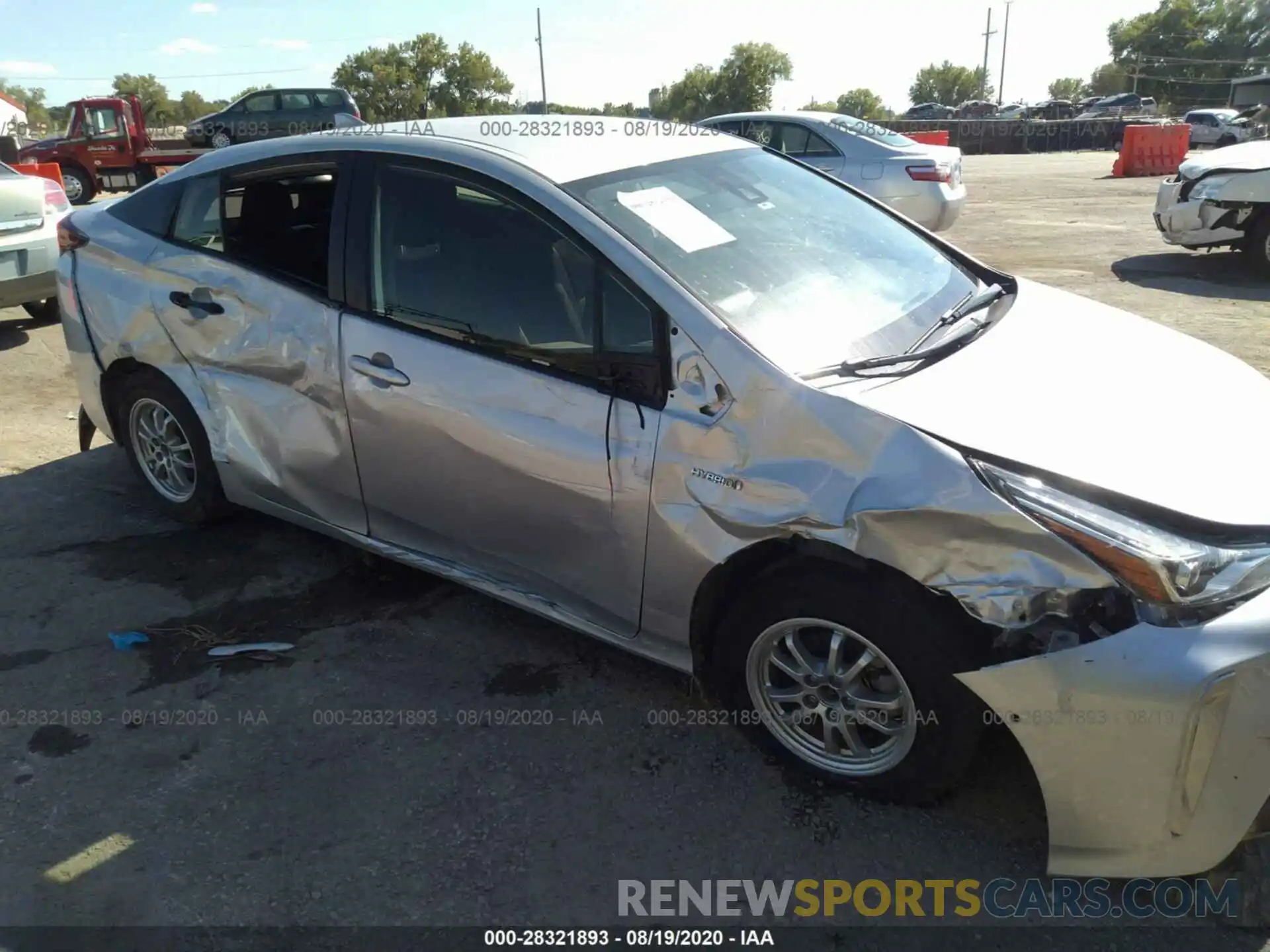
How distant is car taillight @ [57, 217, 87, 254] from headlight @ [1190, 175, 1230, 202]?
31.3 feet

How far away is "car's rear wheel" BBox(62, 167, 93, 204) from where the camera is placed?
66.4 ft

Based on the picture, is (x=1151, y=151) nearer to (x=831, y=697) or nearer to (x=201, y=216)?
(x=201, y=216)

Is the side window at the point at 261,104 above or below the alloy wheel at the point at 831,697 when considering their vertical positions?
above

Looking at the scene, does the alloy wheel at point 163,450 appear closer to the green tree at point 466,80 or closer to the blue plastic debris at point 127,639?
the blue plastic debris at point 127,639

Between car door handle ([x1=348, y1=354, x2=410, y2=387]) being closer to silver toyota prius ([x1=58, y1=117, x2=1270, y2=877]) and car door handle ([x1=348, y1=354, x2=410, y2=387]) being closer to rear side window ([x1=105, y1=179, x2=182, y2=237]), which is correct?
silver toyota prius ([x1=58, y1=117, x2=1270, y2=877])

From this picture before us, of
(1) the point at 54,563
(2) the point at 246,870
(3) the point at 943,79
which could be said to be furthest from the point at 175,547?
(3) the point at 943,79

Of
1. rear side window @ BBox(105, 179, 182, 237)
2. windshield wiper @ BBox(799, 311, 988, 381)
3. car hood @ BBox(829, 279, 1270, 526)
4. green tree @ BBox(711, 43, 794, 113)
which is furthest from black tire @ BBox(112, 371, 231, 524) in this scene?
green tree @ BBox(711, 43, 794, 113)

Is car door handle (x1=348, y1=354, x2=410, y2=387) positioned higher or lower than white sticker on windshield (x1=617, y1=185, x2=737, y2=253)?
lower

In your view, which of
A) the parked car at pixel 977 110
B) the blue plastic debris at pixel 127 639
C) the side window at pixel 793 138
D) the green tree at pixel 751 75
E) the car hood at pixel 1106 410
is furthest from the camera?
the green tree at pixel 751 75

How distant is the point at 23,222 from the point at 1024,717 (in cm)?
797

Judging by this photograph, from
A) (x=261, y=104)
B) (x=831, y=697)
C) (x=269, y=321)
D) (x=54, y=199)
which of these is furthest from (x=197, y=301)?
(x=261, y=104)

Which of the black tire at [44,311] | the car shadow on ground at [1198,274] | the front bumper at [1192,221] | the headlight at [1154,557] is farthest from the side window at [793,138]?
the headlight at [1154,557]

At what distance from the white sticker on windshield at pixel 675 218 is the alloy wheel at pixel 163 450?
2270mm

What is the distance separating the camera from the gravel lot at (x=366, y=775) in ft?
7.91
